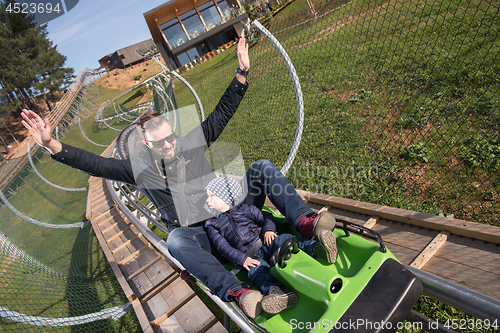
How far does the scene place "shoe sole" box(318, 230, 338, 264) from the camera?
155cm

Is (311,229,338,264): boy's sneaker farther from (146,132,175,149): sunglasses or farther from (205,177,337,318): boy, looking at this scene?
(146,132,175,149): sunglasses

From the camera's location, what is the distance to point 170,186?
2.48m

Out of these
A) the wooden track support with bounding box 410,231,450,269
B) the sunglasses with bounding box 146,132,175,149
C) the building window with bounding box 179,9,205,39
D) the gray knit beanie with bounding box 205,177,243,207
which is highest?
the building window with bounding box 179,9,205,39

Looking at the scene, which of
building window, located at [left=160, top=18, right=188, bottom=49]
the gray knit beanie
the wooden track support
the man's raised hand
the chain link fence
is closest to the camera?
the wooden track support

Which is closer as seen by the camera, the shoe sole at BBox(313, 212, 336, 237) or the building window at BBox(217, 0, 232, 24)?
the shoe sole at BBox(313, 212, 336, 237)

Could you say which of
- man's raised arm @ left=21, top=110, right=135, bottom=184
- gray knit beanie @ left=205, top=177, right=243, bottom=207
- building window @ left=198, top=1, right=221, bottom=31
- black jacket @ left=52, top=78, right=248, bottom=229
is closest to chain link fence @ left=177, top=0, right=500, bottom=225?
gray knit beanie @ left=205, top=177, right=243, bottom=207

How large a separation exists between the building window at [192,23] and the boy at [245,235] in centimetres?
2740

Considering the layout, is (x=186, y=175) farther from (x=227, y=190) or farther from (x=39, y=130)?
(x=39, y=130)

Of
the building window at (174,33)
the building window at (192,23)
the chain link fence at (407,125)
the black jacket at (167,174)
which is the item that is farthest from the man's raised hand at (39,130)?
the building window at (174,33)

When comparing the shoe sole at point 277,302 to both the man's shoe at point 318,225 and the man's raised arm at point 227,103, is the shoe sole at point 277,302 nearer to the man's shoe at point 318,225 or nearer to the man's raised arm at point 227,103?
the man's shoe at point 318,225

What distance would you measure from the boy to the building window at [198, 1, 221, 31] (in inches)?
1091

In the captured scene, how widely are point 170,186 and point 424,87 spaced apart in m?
3.86

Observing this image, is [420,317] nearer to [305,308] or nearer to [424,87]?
[305,308]

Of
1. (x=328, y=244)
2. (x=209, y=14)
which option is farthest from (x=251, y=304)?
(x=209, y=14)
